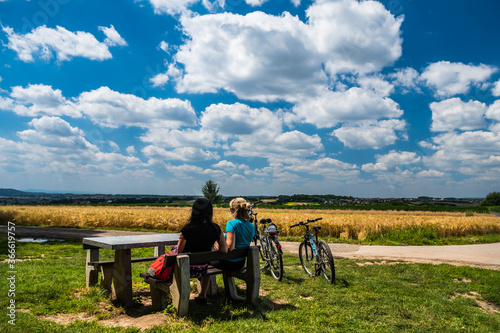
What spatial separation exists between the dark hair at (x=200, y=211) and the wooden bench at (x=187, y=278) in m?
0.47

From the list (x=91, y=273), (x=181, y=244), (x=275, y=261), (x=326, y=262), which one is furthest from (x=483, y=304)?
(x=91, y=273)

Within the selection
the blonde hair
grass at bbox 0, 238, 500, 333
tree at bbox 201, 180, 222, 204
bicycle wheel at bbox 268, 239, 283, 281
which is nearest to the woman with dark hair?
the blonde hair

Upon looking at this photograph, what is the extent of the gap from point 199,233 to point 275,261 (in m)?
3.15

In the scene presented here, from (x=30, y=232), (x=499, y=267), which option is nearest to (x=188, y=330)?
(x=499, y=267)

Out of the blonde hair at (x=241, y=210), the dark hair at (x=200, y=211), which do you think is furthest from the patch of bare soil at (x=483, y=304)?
the dark hair at (x=200, y=211)

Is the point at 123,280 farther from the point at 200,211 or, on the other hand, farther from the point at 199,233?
the point at 200,211

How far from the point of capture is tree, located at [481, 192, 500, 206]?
324ft

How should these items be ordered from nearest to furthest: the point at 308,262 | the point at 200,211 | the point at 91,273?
the point at 200,211, the point at 91,273, the point at 308,262

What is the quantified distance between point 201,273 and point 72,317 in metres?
1.87

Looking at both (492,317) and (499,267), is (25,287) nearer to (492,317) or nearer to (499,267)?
(492,317)

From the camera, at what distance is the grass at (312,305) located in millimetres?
4340

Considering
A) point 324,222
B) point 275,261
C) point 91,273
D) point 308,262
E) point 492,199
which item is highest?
point 91,273

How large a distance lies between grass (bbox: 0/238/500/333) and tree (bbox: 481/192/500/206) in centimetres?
11247

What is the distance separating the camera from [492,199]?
10044cm
